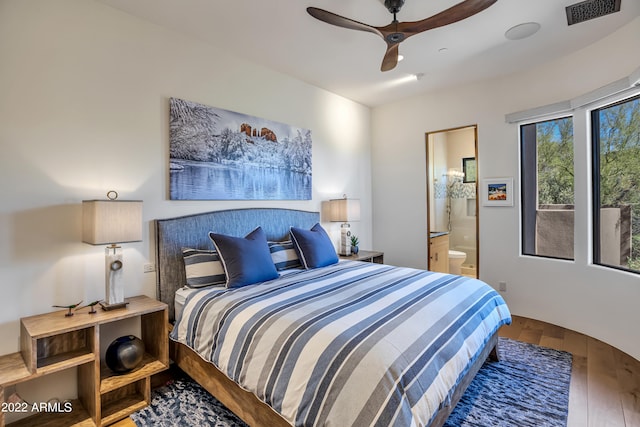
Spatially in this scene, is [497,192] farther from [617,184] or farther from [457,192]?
[457,192]

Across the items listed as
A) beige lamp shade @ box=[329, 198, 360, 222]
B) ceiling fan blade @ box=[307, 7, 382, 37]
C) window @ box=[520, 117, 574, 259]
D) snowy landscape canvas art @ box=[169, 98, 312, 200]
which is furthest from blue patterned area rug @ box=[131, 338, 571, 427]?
ceiling fan blade @ box=[307, 7, 382, 37]

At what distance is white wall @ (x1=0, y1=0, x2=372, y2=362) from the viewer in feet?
6.54

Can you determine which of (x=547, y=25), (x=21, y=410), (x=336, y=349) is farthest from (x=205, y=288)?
(x=547, y=25)

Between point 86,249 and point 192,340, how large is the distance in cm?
101

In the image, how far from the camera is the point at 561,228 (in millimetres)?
3521

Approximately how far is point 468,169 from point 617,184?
278 cm

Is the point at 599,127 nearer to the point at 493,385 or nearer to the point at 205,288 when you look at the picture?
the point at 493,385

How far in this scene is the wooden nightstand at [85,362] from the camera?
178cm

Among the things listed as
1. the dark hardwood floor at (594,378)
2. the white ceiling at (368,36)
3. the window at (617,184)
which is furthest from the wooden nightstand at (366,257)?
the window at (617,184)

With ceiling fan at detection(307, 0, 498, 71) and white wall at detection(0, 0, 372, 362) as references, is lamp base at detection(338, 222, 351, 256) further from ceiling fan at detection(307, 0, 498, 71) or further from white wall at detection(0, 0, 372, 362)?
ceiling fan at detection(307, 0, 498, 71)

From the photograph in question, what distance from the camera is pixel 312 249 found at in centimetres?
325

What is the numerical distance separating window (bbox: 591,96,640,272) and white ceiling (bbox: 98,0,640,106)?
0.79m

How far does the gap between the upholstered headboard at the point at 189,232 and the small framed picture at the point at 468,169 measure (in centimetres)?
395

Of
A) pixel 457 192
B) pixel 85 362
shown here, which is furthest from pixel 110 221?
pixel 457 192
